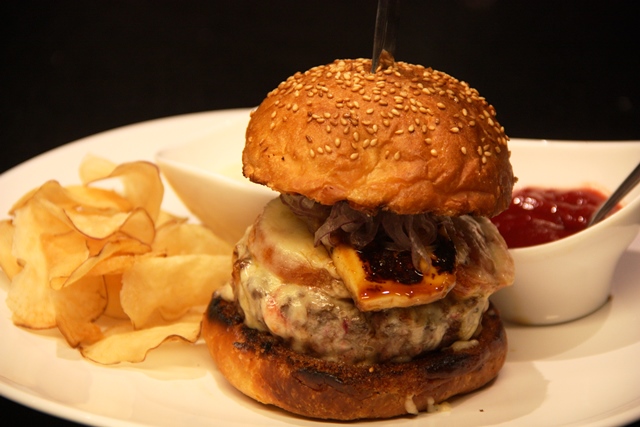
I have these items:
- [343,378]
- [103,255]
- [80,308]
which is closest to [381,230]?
[343,378]

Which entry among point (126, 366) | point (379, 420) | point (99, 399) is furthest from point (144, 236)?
point (379, 420)

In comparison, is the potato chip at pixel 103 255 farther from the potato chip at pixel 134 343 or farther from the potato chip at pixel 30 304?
the potato chip at pixel 134 343

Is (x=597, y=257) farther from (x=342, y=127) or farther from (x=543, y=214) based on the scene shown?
(x=342, y=127)

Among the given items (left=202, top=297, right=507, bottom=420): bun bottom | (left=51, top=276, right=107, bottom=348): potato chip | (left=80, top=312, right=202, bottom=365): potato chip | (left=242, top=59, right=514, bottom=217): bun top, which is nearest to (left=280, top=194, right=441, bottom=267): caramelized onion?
(left=242, top=59, right=514, bottom=217): bun top

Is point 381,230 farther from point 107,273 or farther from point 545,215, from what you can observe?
point 107,273

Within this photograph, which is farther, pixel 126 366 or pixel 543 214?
pixel 543 214

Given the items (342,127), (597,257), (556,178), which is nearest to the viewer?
(342,127)

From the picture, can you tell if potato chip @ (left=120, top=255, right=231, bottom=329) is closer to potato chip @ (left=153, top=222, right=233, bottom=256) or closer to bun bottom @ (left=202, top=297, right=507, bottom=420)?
potato chip @ (left=153, top=222, right=233, bottom=256)
